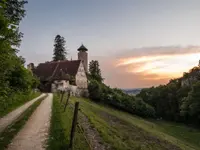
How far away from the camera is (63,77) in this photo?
52.8 meters

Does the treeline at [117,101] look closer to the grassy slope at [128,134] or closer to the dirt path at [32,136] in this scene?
the grassy slope at [128,134]

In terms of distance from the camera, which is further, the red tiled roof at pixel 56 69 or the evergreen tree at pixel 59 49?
the evergreen tree at pixel 59 49

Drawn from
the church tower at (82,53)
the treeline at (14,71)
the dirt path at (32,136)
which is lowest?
the dirt path at (32,136)

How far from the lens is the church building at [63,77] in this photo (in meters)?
52.8

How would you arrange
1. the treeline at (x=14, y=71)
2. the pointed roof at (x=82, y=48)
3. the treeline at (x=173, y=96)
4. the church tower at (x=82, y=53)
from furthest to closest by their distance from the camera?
the pointed roof at (x=82, y=48)
the church tower at (x=82, y=53)
the treeline at (x=173, y=96)
the treeline at (x=14, y=71)

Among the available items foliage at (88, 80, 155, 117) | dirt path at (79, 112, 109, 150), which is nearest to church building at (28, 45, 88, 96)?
foliage at (88, 80, 155, 117)

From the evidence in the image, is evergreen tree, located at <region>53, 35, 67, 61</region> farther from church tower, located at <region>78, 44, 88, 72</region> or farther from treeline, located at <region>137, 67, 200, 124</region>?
treeline, located at <region>137, 67, 200, 124</region>

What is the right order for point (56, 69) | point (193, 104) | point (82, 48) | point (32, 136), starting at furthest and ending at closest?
point (82, 48) → point (56, 69) → point (193, 104) → point (32, 136)

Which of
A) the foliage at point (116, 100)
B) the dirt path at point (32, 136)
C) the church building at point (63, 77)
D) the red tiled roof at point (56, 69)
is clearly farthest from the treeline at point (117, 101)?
the dirt path at point (32, 136)

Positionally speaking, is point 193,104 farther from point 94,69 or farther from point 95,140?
point 95,140

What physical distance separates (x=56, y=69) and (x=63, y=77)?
196 inches

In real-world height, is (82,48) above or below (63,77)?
above

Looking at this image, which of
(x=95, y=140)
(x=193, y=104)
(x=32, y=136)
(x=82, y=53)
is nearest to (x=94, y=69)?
(x=82, y=53)

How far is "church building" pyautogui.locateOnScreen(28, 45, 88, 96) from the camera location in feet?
173
